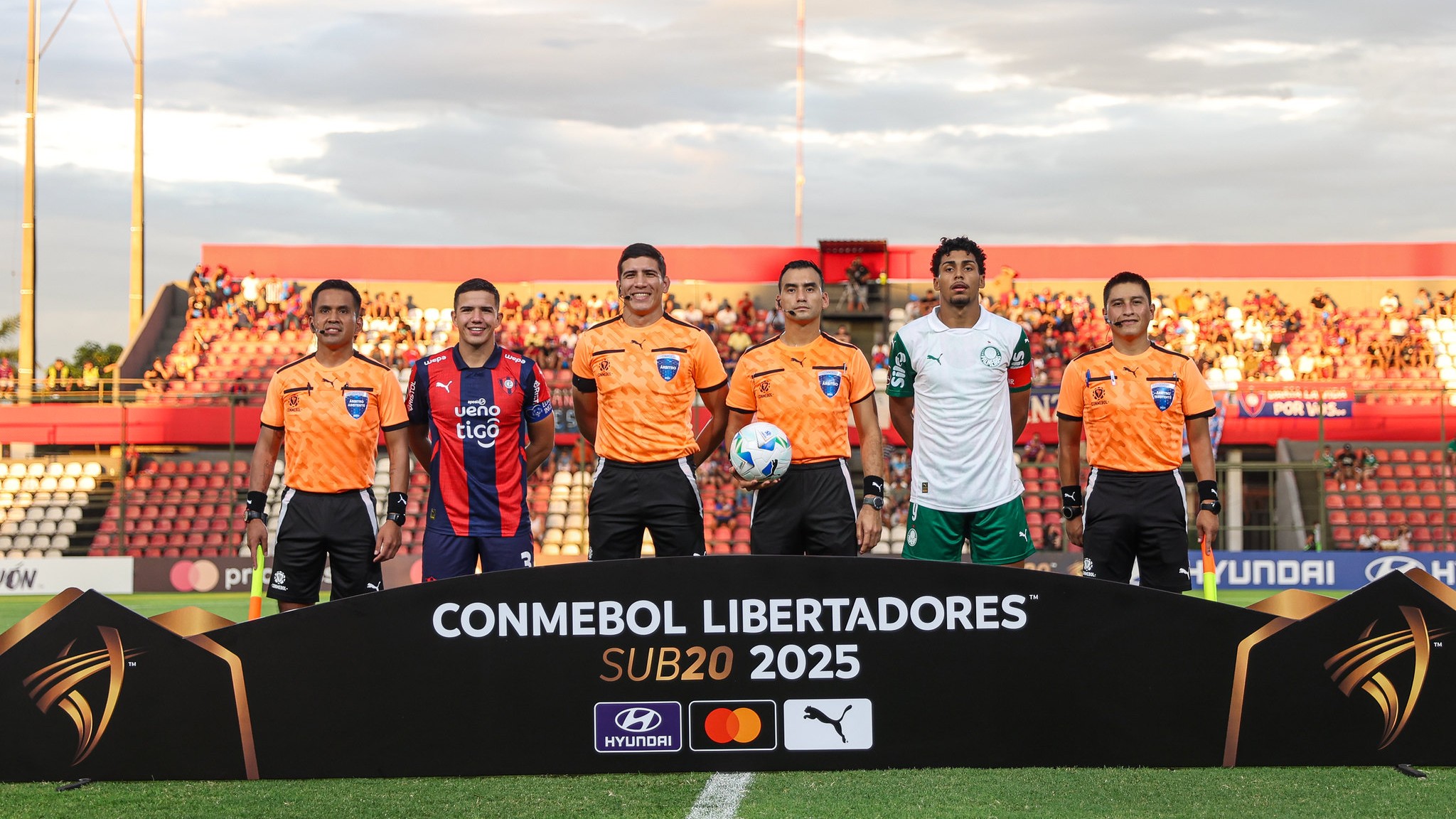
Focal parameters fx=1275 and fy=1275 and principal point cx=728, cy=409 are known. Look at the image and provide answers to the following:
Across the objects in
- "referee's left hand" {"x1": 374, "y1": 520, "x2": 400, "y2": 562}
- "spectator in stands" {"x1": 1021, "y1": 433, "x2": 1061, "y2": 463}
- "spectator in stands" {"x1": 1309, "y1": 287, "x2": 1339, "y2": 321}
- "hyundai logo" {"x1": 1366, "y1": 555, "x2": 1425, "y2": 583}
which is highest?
"spectator in stands" {"x1": 1309, "y1": 287, "x2": 1339, "y2": 321}

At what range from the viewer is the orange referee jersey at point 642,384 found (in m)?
5.80

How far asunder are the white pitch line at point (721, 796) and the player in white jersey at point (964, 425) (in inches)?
69.3

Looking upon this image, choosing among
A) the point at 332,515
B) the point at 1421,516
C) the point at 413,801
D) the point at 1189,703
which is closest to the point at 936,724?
the point at 1189,703

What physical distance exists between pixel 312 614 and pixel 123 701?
0.71 m

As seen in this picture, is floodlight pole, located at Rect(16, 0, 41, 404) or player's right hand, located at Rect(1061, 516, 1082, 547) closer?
player's right hand, located at Rect(1061, 516, 1082, 547)

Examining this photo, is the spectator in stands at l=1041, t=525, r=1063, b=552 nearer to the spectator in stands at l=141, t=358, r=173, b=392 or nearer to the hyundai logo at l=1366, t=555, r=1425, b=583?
the hyundai logo at l=1366, t=555, r=1425, b=583

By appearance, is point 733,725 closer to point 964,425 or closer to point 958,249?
point 964,425

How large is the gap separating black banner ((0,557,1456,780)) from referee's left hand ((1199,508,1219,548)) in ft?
4.18

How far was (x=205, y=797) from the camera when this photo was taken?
4.18m

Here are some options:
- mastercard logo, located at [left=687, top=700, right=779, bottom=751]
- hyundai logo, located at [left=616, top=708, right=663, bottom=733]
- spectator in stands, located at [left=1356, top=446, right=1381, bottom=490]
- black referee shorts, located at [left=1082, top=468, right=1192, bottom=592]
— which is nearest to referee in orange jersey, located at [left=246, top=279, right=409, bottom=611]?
hyundai logo, located at [left=616, top=708, right=663, bottom=733]

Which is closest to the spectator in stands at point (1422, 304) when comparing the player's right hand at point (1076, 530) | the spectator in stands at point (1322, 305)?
the spectator in stands at point (1322, 305)

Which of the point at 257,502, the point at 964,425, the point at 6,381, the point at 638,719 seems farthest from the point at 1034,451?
the point at 6,381

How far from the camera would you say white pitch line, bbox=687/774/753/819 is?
3906 millimetres

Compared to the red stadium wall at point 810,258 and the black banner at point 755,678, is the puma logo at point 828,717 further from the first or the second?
the red stadium wall at point 810,258
